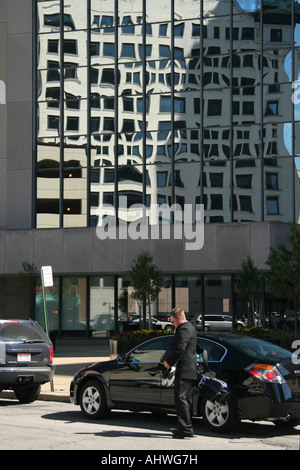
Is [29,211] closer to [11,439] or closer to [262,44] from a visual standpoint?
[262,44]

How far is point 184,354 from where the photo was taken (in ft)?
34.5

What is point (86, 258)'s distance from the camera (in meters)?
34.1

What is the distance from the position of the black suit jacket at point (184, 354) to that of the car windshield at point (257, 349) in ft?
3.17

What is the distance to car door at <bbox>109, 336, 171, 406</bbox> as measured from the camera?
11.7m

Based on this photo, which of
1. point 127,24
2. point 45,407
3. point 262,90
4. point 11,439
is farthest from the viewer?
point 127,24

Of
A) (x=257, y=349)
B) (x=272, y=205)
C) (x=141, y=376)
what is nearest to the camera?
(x=257, y=349)

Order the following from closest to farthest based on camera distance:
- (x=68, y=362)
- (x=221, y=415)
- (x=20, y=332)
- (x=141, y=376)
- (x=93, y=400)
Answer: (x=221, y=415), (x=141, y=376), (x=93, y=400), (x=20, y=332), (x=68, y=362)

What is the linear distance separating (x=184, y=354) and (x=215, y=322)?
2387 cm

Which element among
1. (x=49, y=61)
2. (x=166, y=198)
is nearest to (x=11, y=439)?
(x=166, y=198)

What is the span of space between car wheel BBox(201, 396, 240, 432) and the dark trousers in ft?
1.45

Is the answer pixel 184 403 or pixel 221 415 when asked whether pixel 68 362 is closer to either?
pixel 221 415

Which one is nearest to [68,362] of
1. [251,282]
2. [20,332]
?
[251,282]

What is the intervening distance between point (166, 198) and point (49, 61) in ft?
28.6

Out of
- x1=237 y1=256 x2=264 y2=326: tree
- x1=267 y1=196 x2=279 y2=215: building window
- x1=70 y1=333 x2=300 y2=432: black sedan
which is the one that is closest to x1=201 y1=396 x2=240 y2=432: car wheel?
x1=70 y1=333 x2=300 y2=432: black sedan
